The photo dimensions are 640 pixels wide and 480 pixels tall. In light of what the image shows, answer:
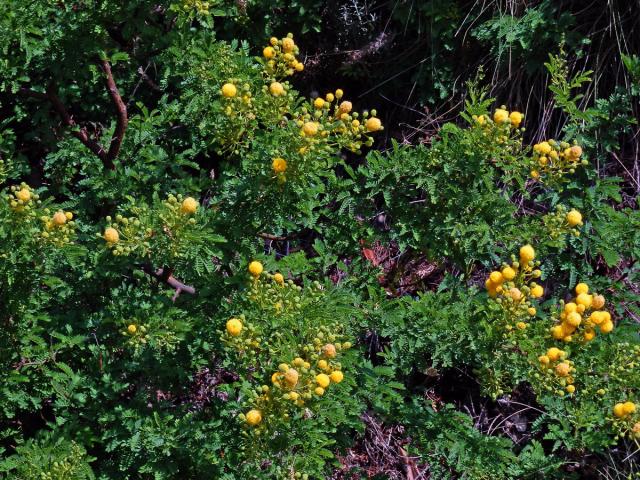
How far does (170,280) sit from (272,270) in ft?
1.75

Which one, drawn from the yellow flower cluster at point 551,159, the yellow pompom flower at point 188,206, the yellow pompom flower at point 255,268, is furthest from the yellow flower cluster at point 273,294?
the yellow flower cluster at point 551,159

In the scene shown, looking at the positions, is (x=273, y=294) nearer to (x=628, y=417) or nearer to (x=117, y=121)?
(x=628, y=417)

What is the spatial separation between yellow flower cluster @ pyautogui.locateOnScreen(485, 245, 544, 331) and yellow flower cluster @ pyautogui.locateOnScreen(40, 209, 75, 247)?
1.37 meters

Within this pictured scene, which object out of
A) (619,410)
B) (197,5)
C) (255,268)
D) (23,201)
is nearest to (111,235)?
(23,201)

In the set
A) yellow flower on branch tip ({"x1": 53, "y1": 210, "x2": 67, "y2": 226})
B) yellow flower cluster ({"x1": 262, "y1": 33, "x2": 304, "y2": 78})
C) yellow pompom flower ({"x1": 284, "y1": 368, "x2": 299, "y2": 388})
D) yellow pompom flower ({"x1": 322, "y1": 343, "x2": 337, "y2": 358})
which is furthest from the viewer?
yellow flower cluster ({"x1": 262, "y1": 33, "x2": 304, "y2": 78})

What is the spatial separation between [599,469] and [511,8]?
229 cm

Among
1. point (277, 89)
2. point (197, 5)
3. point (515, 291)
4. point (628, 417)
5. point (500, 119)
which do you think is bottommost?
point (628, 417)

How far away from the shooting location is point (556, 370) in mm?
2420

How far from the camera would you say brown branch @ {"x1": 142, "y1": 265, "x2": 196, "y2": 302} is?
10.2 ft

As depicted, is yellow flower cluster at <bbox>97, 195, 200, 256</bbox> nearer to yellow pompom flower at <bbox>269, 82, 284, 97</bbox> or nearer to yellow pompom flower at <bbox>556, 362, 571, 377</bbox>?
yellow pompom flower at <bbox>269, 82, 284, 97</bbox>

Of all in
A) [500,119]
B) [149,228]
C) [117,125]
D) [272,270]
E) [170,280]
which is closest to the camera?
[149,228]

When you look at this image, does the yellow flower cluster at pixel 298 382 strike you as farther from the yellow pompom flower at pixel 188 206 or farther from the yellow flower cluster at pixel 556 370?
the yellow flower cluster at pixel 556 370

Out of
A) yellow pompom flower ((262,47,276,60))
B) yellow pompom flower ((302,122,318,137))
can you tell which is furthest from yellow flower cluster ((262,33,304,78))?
yellow pompom flower ((302,122,318,137))

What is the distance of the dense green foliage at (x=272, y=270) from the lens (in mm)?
2508
